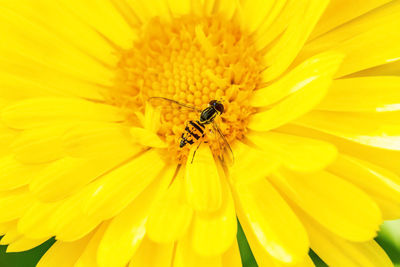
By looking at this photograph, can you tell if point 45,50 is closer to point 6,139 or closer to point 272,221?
point 6,139

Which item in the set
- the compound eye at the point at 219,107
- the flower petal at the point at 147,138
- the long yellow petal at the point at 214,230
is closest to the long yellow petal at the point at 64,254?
the flower petal at the point at 147,138

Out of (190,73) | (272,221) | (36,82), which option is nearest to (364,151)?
(272,221)

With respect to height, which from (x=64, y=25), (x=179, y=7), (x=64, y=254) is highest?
(x=179, y=7)

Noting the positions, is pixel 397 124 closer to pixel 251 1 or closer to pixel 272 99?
pixel 272 99

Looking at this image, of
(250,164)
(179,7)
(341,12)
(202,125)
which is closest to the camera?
(250,164)

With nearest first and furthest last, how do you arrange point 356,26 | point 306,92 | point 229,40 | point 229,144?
point 306,92, point 356,26, point 229,144, point 229,40

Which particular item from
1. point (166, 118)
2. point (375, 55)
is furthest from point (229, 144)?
point (375, 55)

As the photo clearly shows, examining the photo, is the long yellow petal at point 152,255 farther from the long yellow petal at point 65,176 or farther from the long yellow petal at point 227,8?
the long yellow petal at point 227,8
